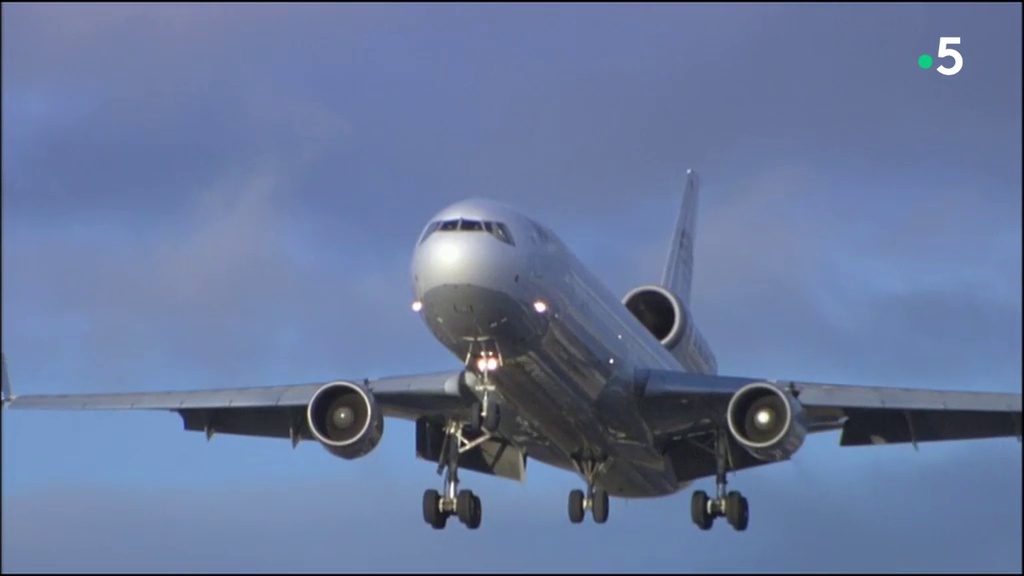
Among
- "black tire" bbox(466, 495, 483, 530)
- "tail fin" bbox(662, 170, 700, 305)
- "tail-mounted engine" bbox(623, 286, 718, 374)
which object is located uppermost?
"tail fin" bbox(662, 170, 700, 305)

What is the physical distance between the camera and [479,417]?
5016cm

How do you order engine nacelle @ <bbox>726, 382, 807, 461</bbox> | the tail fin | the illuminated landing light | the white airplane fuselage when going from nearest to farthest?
the white airplane fuselage → the illuminated landing light → engine nacelle @ <bbox>726, 382, 807, 461</bbox> → the tail fin

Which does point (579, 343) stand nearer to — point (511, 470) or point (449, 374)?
point (449, 374)

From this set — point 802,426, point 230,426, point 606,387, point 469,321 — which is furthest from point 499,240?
point 230,426

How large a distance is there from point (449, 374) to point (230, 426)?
7262 mm

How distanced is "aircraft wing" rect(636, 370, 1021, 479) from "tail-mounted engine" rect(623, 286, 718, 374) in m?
4.52

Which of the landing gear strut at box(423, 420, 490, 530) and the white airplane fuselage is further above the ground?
the white airplane fuselage

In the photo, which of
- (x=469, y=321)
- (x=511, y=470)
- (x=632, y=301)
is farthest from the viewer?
(x=632, y=301)

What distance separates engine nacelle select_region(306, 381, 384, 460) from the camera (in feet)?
173

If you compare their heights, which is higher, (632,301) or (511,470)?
(632,301)

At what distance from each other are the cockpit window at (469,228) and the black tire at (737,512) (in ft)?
30.1

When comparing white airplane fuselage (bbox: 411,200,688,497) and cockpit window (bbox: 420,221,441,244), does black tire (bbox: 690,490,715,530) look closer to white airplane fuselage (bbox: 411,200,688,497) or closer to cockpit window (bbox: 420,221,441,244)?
white airplane fuselage (bbox: 411,200,688,497)

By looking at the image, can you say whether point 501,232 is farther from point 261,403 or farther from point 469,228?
point 261,403

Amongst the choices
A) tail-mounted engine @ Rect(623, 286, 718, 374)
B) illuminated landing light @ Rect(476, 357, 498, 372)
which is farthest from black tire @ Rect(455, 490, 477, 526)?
tail-mounted engine @ Rect(623, 286, 718, 374)
